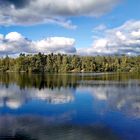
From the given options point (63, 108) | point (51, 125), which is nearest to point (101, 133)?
point (51, 125)

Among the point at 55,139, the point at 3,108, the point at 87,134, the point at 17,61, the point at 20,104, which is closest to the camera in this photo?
the point at 55,139

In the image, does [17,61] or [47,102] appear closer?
[47,102]

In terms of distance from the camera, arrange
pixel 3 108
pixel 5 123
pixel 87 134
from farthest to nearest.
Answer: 1. pixel 3 108
2. pixel 5 123
3. pixel 87 134

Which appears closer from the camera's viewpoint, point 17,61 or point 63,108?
point 63,108

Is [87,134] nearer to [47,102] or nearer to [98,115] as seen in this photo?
[98,115]

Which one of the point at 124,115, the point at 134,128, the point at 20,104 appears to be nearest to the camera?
the point at 134,128

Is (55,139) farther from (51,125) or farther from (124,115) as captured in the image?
(124,115)

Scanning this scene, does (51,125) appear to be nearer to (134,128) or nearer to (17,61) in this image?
(134,128)

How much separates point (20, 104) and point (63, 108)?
7.30m

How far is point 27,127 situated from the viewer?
87.9 ft

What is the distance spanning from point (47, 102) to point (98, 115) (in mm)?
11978

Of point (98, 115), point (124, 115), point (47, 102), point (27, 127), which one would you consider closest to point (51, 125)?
point (27, 127)

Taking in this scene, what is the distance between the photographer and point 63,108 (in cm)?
3753

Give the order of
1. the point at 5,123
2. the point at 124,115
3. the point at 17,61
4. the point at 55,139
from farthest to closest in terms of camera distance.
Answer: the point at 17,61, the point at 124,115, the point at 5,123, the point at 55,139
